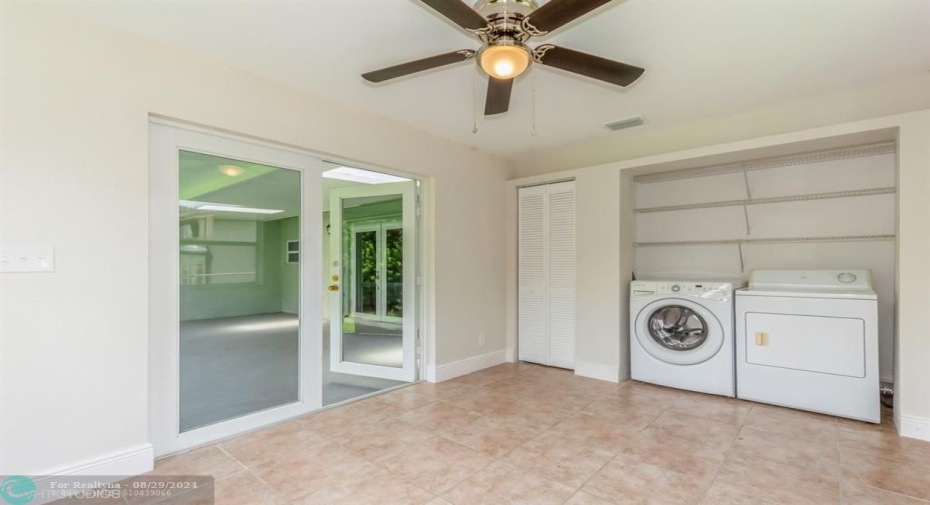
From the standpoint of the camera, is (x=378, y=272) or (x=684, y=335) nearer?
(x=684, y=335)

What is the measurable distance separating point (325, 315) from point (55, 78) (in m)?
2.18

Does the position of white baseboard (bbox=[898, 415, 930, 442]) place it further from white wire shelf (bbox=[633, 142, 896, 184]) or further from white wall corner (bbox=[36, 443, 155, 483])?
white wall corner (bbox=[36, 443, 155, 483])

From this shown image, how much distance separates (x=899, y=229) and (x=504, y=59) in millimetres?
2951

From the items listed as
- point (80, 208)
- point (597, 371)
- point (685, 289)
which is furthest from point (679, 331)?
point (80, 208)

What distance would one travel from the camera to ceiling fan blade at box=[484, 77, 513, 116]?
205 centimetres

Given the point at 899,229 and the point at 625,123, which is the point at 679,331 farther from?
the point at 625,123

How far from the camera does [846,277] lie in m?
3.17

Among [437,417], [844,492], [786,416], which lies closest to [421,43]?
[437,417]

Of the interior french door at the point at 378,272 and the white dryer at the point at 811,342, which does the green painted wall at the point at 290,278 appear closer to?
the interior french door at the point at 378,272

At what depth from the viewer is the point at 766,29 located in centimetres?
217

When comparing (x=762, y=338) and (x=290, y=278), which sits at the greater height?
(x=290, y=278)

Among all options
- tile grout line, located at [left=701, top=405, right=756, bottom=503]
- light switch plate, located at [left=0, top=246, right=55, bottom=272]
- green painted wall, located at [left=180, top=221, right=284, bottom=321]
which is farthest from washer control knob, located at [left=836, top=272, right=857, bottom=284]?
light switch plate, located at [left=0, top=246, right=55, bottom=272]

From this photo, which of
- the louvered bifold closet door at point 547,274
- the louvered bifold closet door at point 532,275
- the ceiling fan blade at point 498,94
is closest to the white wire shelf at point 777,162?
the louvered bifold closet door at point 547,274

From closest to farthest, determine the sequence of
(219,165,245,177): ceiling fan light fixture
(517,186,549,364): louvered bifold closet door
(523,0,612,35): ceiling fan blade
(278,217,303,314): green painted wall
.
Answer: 1. (523,0,612,35): ceiling fan blade
2. (219,165,245,177): ceiling fan light fixture
3. (278,217,303,314): green painted wall
4. (517,186,549,364): louvered bifold closet door
